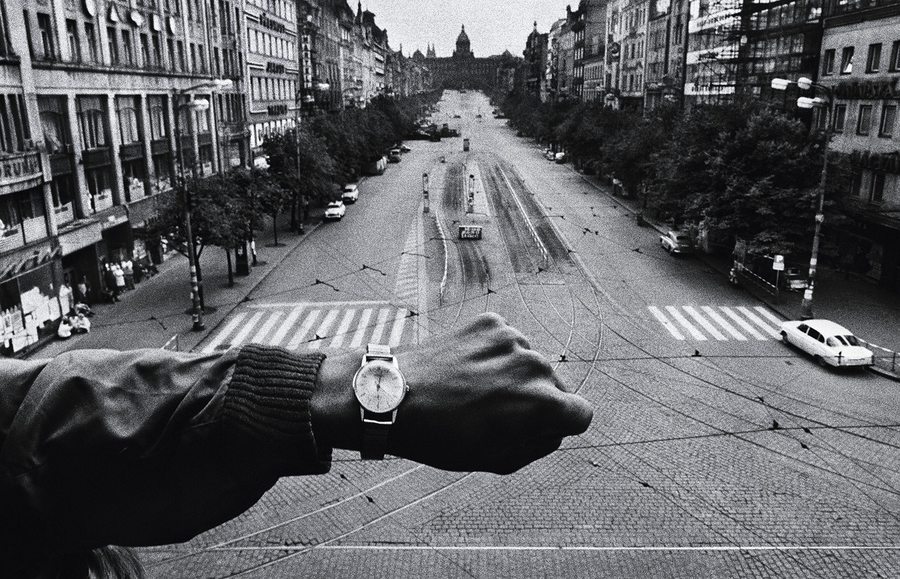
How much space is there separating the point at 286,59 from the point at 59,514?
261ft

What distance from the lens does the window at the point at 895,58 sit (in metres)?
34.4

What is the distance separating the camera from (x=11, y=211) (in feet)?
90.3

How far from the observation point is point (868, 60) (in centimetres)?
3691

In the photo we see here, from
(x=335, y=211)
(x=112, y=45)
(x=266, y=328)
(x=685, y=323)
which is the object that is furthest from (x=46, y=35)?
(x=685, y=323)

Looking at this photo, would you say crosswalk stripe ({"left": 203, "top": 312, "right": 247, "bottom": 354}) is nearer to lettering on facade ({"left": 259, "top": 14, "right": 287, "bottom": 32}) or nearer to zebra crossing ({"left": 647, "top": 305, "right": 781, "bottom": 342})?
zebra crossing ({"left": 647, "top": 305, "right": 781, "bottom": 342})

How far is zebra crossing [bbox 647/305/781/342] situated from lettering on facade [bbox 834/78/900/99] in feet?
38.9

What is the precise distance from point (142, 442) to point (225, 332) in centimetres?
2837

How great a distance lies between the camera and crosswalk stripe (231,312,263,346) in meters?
28.5

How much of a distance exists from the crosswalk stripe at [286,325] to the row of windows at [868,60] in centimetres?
2919

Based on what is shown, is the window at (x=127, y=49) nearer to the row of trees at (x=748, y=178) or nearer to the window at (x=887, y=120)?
the row of trees at (x=748, y=178)

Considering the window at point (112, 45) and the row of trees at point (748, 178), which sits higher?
the window at point (112, 45)

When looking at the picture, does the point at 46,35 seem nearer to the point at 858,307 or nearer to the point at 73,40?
the point at 73,40

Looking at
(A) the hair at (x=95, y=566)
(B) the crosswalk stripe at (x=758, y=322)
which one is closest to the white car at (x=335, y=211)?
(B) the crosswalk stripe at (x=758, y=322)

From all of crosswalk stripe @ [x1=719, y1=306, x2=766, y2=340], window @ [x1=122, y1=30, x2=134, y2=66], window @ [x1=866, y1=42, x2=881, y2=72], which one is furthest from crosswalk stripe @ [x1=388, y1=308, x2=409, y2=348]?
window @ [x1=866, y1=42, x2=881, y2=72]
